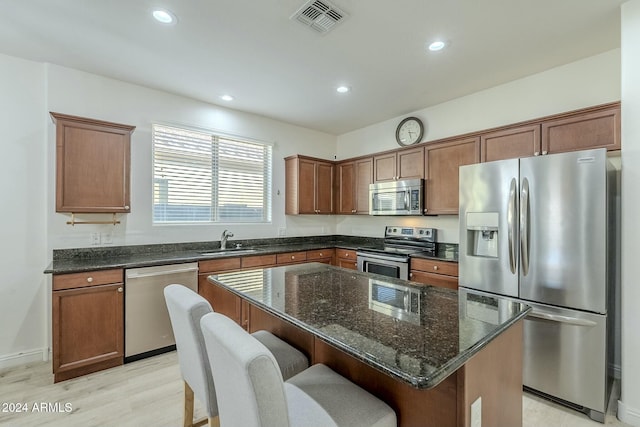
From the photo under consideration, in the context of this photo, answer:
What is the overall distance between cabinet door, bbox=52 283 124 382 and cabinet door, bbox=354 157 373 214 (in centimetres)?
317

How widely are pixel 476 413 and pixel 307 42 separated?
2639 mm

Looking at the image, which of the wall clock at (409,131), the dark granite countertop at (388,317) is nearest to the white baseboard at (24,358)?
the dark granite countertop at (388,317)

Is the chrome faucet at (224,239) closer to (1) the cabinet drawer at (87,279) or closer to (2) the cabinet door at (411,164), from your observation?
(1) the cabinet drawer at (87,279)

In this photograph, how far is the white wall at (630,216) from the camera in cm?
200

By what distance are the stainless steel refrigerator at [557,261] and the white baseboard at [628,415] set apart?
12cm

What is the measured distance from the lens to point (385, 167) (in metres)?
4.24

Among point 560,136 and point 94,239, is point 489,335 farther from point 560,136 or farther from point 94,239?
point 94,239

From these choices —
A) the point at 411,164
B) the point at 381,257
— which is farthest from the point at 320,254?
the point at 411,164

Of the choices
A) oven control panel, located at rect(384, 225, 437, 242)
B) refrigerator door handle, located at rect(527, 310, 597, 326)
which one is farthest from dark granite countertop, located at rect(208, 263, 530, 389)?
oven control panel, located at rect(384, 225, 437, 242)

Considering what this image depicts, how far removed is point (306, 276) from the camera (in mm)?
2123

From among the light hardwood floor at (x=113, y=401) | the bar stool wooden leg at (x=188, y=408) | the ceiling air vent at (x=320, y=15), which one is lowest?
the light hardwood floor at (x=113, y=401)

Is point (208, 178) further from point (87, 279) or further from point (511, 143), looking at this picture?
point (511, 143)

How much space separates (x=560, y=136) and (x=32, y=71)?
16.3 ft

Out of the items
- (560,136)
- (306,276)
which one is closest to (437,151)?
(560,136)
